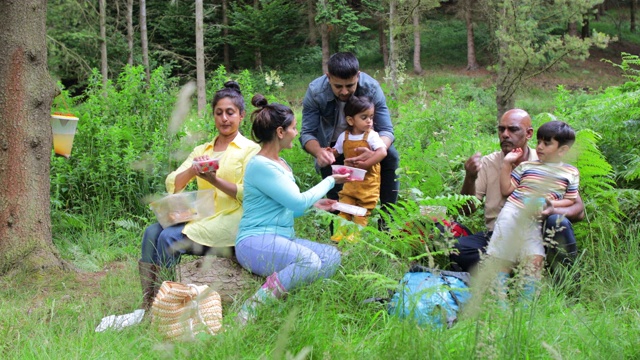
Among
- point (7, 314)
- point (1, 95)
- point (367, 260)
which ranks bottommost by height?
point (7, 314)

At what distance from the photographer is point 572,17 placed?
13.8 m

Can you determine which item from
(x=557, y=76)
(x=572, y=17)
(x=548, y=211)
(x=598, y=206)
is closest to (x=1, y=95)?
(x=548, y=211)

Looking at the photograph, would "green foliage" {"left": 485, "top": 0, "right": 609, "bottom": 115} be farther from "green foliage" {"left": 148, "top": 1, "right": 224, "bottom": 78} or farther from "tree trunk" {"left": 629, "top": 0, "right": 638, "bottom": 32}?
"tree trunk" {"left": 629, "top": 0, "right": 638, "bottom": 32}

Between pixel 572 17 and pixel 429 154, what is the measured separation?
33.9 feet

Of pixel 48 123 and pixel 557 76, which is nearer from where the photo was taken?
pixel 48 123

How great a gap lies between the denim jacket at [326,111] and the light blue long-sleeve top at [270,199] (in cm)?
145

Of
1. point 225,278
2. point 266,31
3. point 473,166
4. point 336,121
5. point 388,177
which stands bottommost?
point 225,278

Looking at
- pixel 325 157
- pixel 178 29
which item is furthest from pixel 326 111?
pixel 178 29

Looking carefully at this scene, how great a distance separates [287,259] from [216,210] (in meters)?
0.80

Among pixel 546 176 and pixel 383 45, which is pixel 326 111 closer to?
pixel 546 176

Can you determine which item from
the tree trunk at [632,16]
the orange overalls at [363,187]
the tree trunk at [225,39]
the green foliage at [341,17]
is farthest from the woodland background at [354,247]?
the tree trunk at [632,16]

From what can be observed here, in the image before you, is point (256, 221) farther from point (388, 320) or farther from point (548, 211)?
point (548, 211)

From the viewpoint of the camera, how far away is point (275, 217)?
12.4 feet

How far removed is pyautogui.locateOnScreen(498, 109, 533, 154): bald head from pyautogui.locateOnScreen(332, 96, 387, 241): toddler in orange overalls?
94 cm
